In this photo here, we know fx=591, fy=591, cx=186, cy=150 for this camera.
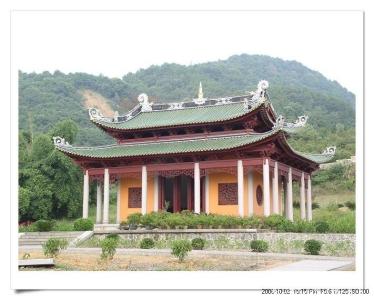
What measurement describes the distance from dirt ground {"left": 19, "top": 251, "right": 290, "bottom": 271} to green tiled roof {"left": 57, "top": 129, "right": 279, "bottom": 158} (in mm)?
8433

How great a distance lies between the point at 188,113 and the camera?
32562 mm

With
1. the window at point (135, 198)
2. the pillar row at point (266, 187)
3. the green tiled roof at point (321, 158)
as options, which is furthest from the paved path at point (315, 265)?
the green tiled roof at point (321, 158)

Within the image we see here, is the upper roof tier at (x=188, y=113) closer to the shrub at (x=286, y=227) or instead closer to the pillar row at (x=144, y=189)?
the pillar row at (x=144, y=189)

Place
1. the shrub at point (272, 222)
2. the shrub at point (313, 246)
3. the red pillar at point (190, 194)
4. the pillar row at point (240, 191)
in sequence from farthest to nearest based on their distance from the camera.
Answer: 1. the red pillar at point (190, 194)
2. the pillar row at point (240, 191)
3. the shrub at point (272, 222)
4. the shrub at point (313, 246)

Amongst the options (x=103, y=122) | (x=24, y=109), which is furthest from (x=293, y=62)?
(x=103, y=122)

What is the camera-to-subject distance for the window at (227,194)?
2948 cm

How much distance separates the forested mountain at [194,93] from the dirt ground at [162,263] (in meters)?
44.0

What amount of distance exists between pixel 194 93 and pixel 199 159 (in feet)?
241

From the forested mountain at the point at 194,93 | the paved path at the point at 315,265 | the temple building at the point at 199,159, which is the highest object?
the forested mountain at the point at 194,93

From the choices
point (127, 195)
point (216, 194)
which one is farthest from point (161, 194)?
point (216, 194)

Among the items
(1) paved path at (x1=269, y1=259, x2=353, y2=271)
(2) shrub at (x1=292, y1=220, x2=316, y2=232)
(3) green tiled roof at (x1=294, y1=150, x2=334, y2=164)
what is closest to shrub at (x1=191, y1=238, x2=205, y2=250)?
(2) shrub at (x1=292, y1=220, x2=316, y2=232)

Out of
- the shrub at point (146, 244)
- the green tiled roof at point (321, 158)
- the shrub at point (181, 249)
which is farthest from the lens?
the green tiled roof at point (321, 158)
